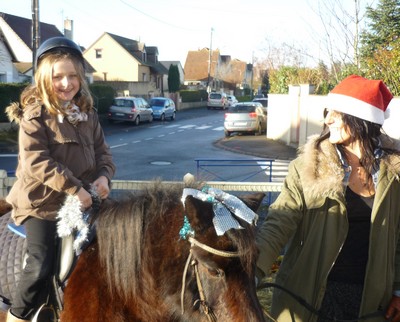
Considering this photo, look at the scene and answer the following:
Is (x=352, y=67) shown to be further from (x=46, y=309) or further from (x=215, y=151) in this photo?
(x=46, y=309)

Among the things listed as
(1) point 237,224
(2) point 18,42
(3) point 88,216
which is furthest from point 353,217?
(2) point 18,42

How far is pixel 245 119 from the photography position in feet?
75.9

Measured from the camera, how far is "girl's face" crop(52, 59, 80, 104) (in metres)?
2.51

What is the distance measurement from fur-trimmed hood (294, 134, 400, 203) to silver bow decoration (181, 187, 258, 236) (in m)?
0.52

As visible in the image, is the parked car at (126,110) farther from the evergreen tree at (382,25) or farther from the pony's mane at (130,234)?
the pony's mane at (130,234)

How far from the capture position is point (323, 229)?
245 centimetres

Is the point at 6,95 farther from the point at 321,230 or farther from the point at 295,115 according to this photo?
the point at 321,230

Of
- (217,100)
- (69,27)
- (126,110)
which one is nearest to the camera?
(126,110)

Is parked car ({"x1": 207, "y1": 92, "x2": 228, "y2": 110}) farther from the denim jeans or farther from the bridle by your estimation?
the bridle

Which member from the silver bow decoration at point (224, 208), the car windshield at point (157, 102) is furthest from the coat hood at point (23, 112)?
A: the car windshield at point (157, 102)

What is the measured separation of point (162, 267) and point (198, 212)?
32 centimetres

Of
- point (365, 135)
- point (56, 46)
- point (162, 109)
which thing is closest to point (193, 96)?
point (162, 109)

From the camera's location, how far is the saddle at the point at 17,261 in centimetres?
228

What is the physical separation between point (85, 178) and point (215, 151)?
16.0 metres
